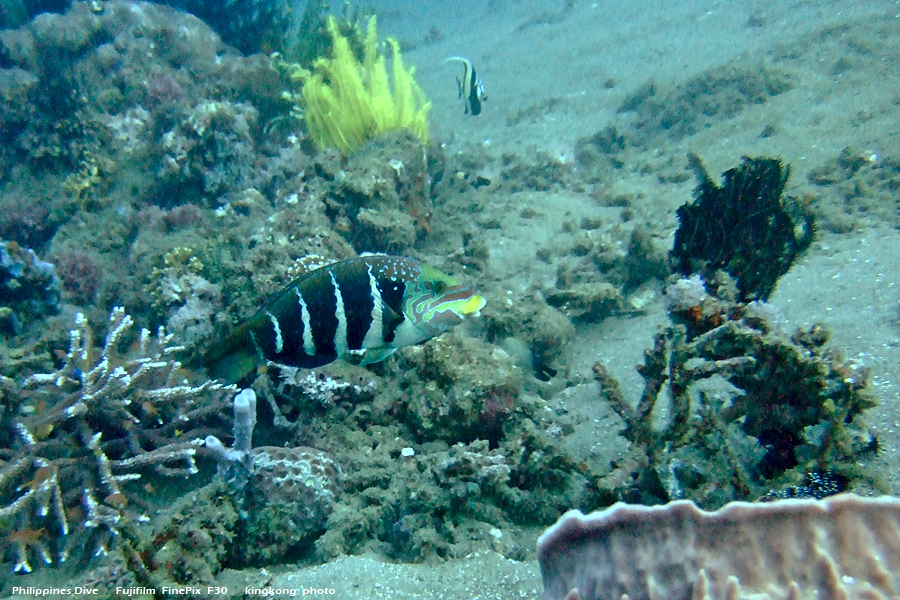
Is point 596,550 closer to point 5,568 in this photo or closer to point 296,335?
point 296,335

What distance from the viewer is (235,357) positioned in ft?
7.62

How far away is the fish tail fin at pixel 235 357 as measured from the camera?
90.7 inches

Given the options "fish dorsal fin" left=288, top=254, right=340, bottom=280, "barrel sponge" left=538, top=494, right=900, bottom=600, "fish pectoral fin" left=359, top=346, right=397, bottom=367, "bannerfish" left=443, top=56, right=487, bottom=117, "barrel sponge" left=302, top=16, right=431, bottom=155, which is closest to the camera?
"barrel sponge" left=538, top=494, right=900, bottom=600

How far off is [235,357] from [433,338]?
1.62 m

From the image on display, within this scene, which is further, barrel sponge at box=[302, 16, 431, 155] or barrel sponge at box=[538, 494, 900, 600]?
barrel sponge at box=[302, 16, 431, 155]

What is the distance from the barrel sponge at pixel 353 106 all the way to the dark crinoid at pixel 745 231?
162 inches

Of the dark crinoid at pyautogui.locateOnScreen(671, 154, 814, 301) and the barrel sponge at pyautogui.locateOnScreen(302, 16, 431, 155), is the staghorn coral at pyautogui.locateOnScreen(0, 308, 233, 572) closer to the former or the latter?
the barrel sponge at pyautogui.locateOnScreen(302, 16, 431, 155)

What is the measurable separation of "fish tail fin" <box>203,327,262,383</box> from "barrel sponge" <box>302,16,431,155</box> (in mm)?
5145

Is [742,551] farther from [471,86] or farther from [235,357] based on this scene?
[471,86]

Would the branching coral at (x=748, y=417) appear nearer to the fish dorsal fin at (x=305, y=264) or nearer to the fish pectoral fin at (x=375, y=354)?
the fish pectoral fin at (x=375, y=354)

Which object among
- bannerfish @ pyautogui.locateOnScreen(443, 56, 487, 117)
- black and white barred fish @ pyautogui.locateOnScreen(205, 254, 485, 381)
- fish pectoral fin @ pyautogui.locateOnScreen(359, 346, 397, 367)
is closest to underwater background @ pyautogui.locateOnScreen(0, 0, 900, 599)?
black and white barred fish @ pyautogui.locateOnScreen(205, 254, 485, 381)

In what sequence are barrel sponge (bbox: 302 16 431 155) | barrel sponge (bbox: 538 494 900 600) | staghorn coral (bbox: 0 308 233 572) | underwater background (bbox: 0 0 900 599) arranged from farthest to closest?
barrel sponge (bbox: 302 16 431 155), staghorn coral (bbox: 0 308 233 572), underwater background (bbox: 0 0 900 599), barrel sponge (bbox: 538 494 900 600)

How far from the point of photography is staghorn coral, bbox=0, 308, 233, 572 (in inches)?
133

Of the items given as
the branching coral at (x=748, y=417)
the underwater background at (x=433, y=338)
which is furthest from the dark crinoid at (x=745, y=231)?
the branching coral at (x=748, y=417)
